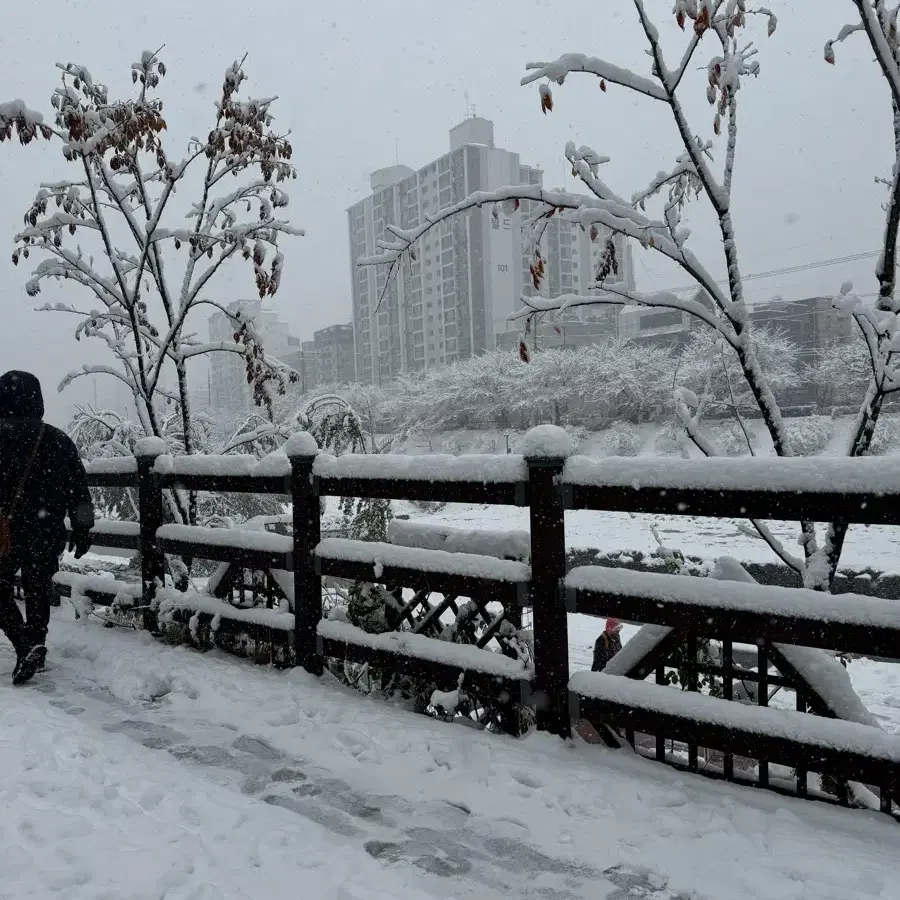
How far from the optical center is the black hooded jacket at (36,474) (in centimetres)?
470

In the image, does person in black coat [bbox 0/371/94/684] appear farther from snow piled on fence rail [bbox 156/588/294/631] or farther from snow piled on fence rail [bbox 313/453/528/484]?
snow piled on fence rail [bbox 313/453/528/484]

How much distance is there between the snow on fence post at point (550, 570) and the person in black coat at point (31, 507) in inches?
121

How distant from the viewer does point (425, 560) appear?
3.89 meters

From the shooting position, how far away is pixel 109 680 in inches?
183

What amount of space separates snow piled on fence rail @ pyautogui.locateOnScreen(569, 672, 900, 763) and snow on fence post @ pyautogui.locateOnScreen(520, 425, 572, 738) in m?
0.10

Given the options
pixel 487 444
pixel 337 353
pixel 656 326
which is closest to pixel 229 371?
pixel 337 353

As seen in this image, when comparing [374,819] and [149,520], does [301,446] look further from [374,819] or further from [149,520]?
[374,819]

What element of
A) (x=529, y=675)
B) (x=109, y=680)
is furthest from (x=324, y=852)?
(x=109, y=680)

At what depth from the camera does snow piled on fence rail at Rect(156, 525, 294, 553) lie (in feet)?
15.4

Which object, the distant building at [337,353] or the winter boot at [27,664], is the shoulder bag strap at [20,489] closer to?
the winter boot at [27,664]

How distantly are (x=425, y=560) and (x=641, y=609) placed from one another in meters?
1.17

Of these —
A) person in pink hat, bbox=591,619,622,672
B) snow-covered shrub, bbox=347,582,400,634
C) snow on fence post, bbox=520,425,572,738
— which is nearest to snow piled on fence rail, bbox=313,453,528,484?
snow on fence post, bbox=520,425,572,738

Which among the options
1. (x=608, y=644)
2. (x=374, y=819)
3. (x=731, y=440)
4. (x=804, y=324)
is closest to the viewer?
(x=374, y=819)

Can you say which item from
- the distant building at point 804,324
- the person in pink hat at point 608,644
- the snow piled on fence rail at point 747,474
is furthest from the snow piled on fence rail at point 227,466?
the distant building at point 804,324
